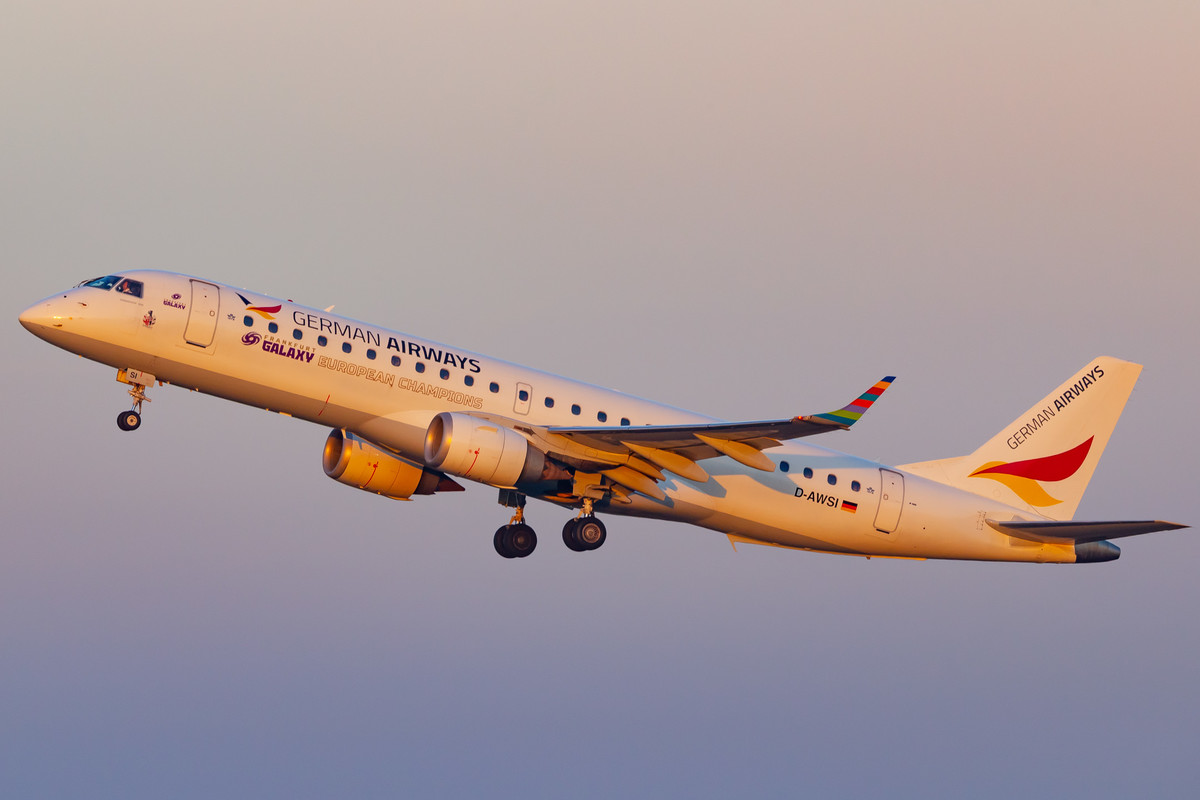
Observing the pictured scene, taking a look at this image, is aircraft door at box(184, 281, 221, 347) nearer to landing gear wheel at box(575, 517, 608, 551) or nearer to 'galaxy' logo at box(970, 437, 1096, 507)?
landing gear wheel at box(575, 517, 608, 551)

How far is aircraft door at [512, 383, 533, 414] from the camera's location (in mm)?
38031

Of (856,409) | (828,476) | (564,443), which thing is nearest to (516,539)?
(564,443)

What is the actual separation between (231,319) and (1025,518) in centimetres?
2354

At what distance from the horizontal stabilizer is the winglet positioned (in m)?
8.97

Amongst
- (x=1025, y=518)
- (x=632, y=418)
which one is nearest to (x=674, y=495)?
(x=632, y=418)

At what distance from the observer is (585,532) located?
3888 centimetres

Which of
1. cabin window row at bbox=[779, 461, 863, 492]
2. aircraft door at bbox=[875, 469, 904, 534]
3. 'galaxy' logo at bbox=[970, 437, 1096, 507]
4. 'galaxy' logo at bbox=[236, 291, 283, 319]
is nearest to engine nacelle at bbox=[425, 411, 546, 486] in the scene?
'galaxy' logo at bbox=[236, 291, 283, 319]

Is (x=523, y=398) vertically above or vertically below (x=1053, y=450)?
below

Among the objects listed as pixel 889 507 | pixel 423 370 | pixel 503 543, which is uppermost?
pixel 423 370

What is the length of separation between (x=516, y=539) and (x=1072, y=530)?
15.5 m

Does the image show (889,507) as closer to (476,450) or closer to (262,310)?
(476,450)

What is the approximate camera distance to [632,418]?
39.2m

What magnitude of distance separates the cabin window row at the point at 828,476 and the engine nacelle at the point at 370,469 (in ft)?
32.6

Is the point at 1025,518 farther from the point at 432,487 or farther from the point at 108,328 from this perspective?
the point at 108,328
